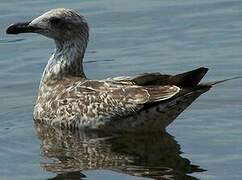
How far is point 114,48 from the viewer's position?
15805mm

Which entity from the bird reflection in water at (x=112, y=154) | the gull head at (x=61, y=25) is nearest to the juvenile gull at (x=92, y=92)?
the gull head at (x=61, y=25)

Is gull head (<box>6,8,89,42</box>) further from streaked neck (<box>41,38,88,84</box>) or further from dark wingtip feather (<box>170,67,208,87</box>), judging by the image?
dark wingtip feather (<box>170,67,208,87</box>)

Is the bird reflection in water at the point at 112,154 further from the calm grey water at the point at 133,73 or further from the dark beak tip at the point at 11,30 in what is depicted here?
the dark beak tip at the point at 11,30

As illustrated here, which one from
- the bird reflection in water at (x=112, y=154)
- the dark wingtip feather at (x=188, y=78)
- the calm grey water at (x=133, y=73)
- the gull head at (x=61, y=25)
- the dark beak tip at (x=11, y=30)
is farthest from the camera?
the gull head at (x=61, y=25)

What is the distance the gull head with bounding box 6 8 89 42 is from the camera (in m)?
13.8

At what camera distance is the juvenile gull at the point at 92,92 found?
12398 millimetres

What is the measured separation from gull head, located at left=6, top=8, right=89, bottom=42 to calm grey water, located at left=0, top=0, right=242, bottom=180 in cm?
90

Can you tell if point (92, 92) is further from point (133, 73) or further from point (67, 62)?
point (133, 73)

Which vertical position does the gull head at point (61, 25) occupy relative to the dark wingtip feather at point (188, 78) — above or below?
above

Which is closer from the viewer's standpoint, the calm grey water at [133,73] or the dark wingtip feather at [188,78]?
the calm grey water at [133,73]

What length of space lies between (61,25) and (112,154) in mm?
2212

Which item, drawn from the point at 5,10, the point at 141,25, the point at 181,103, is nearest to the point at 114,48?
the point at 141,25

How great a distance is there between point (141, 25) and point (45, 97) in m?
3.44

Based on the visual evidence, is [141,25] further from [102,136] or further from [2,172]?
[2,172]
